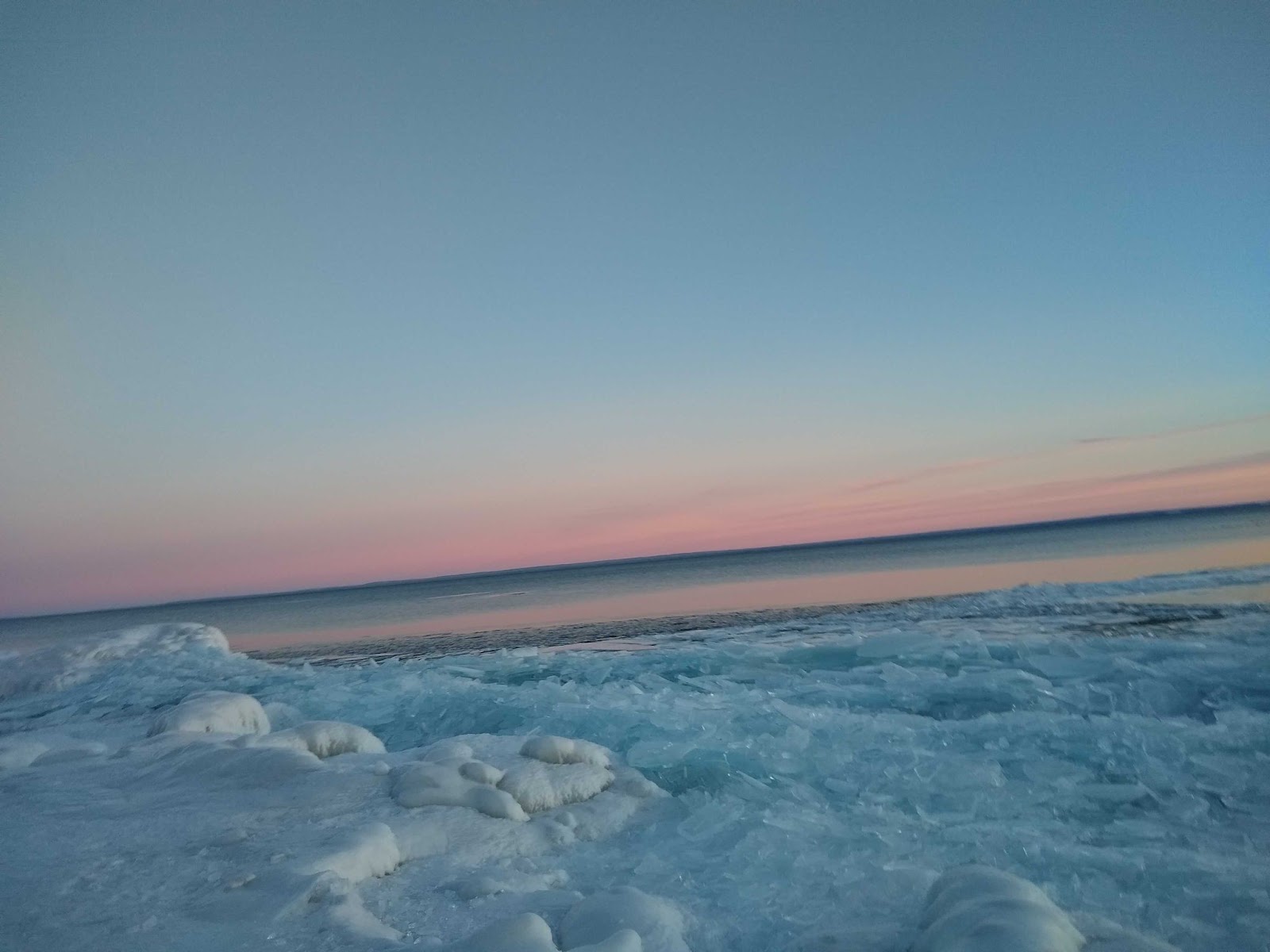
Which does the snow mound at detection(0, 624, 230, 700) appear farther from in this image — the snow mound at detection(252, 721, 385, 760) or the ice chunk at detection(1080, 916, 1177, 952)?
the ice chunk at detection(1080, 916, 1177, 952)

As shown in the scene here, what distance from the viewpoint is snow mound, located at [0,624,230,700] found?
48.2 ft

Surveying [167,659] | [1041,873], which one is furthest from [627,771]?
[167,659]

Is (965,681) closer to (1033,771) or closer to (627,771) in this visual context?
(1033,771)

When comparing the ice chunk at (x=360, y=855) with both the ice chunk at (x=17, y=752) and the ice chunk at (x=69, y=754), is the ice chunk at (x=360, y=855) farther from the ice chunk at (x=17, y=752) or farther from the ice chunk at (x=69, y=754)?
the ice chunk at (x=17, y=752)

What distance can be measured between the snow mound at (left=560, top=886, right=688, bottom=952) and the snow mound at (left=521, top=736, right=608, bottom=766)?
2.47m

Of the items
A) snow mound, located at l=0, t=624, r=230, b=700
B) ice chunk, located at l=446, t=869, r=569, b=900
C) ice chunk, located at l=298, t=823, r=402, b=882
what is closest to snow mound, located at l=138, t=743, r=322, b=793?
ice chunk, located at l=298, t=823, r=402, b=882

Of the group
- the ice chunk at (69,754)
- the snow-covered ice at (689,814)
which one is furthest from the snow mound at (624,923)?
the ice chunk at (69,754)

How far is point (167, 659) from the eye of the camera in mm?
16188

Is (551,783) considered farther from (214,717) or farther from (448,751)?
(214,717)

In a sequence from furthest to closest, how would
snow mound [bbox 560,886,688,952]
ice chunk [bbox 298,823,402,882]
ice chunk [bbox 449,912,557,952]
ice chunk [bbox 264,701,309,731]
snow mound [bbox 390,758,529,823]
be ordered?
ice chunk [bbox 264,701,309,731] < snow mound [bbox 390,758,529,823] < ice chunk [bbox 298,823,402,882] < snow mound [bbox 560,886,688,952] < ice chunk [bbox 449,912,557,952]

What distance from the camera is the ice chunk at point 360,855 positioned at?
4.10 meters

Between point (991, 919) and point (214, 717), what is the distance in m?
7.77

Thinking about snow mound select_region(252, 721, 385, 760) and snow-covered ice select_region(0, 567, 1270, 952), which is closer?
snow-covered ice select_region(0, 567, 1270, 952)

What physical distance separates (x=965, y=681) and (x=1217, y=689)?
2692 mm
